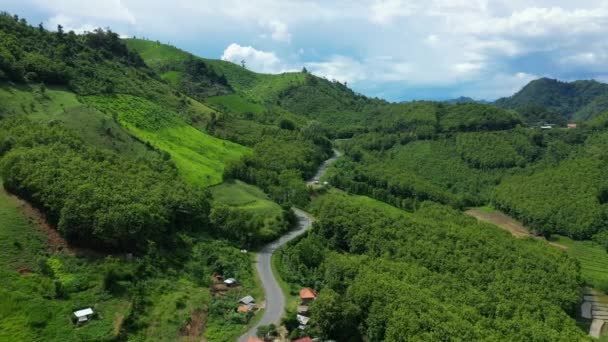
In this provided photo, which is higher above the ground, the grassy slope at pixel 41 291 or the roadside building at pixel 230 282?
the grassy slope at pixel 41 291

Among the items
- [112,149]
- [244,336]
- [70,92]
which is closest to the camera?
[244,336]

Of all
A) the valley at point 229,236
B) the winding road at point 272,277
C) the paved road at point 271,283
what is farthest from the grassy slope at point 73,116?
Result: the paved road at point 271,283

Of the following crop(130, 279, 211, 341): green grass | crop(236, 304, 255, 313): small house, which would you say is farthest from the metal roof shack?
crop(130, 279, 211, 341): green grass

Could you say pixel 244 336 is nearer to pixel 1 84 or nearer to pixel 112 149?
pixel 112 149

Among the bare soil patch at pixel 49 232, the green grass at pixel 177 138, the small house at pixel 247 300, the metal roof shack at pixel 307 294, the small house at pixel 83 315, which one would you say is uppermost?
the green grass at pixel 177 138

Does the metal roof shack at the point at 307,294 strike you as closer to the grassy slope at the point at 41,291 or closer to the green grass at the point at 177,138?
the grassy slope at the point at 41,291

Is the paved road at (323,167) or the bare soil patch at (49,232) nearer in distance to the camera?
the bare soil patch at (49,232)

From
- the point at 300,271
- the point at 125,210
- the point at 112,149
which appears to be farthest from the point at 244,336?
the point at 112,149

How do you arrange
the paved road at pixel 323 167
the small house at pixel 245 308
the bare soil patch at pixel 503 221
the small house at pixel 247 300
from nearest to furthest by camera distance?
the small house at pixel 245 308 < the small house at pixel 247 300 < the bare soil patch at pixel 503 221 < the paved road at pixel 323 167
